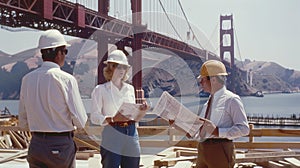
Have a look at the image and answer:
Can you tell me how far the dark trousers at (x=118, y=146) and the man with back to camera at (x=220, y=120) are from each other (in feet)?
2.20

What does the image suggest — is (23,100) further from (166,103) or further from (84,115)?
(166,103)

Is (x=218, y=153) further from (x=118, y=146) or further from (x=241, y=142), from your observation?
(x=241, y=142)

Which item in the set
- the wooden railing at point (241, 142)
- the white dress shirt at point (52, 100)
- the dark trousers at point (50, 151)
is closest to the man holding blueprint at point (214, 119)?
the white dress shirt at point (52, 100)

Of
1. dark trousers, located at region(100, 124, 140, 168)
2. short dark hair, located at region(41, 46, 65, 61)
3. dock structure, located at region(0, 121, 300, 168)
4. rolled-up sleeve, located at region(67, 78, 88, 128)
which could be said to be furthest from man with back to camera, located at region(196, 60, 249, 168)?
dock structure, located at region(0, 121, 300, 168)

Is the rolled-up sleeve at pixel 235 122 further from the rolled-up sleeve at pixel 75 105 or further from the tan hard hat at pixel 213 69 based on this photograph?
the rolled-up sleeve at pixel 75 105

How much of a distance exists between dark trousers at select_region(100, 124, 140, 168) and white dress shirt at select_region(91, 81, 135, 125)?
120mm

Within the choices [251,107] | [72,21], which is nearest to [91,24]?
[72,21]

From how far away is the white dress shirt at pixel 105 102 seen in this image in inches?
163

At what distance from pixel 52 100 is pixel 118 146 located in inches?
36.4

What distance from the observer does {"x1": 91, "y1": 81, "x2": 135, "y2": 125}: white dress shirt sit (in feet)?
13.6

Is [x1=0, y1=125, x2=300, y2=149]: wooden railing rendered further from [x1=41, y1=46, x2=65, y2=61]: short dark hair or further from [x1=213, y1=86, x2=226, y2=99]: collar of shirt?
[x1=41, y1=46, x2=65, y2=61]: short dark hair

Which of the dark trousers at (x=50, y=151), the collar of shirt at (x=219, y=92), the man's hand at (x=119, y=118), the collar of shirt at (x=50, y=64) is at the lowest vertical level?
the dark trousers at (x=50, y=151)

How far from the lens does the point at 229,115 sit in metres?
3.82

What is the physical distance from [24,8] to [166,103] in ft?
75.8
